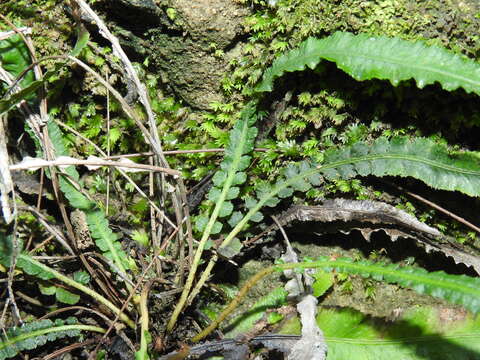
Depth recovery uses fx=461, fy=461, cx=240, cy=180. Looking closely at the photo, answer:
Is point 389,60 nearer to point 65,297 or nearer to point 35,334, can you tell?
point 65,297

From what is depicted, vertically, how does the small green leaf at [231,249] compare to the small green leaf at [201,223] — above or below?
below

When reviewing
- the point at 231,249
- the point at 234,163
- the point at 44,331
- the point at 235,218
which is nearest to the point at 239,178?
the point at 234,163

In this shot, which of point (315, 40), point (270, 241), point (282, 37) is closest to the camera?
point (315, 40)

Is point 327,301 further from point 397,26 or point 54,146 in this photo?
point 54,146

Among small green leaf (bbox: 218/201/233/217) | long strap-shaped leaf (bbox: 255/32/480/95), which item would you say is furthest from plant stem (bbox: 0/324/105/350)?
long strap-shaped leaf (bbox: 255/32/480/95)

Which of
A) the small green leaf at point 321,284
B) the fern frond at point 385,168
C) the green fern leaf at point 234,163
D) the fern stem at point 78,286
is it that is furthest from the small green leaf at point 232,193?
the fern stem at point 78,286

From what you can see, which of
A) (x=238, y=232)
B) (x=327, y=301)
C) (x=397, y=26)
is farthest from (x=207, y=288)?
(x=397, y=26)

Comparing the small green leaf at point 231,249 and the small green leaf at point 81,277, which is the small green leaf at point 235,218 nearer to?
the small green leaf at point 231,249
